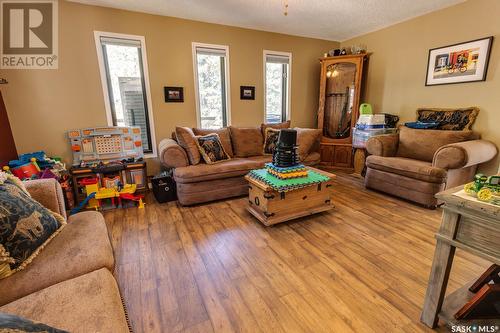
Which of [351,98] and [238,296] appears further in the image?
[351,98]

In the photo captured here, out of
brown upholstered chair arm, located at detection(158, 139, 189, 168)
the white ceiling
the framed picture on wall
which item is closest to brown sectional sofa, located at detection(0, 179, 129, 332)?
brown upholstered chair arm, located at detection(158, 139, 189, 168)

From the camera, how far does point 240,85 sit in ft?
12.7

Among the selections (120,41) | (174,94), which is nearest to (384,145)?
(174,94)

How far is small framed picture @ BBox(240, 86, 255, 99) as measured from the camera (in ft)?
12.8

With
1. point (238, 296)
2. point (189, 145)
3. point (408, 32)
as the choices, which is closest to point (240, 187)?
point (189, 145)

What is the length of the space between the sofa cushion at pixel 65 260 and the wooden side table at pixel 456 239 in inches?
64.6

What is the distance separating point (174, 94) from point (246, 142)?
50.9 inches

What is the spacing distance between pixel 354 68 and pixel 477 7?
1.54 m

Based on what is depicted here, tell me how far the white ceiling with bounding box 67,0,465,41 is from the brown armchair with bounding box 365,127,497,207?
5.36 ft

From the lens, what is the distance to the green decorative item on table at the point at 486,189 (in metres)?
0.98

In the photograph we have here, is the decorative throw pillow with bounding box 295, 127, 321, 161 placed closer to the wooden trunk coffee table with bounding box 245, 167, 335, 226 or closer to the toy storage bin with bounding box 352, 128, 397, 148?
the toy storage bin with bounding box 352, 128, 397, 148

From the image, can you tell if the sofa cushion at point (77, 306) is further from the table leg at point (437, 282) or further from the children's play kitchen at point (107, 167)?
the children's play kitchen at point (107, 167)

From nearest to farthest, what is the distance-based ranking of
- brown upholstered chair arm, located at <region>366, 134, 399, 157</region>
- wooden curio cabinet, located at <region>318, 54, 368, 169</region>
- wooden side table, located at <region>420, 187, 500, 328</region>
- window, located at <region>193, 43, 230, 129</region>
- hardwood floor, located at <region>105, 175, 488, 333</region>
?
wooden side table, located at <region>420, 187, 500, 328</region> < hardwood floor, located at <region>105, 175, 488, 333</region> < brown upholstered chair arm, located at <region>366, 134, 399, 157</region> < window, located at <region>193, 43, 230, 129</region> < wooden curio cabinet, located at <region>318, 54, 368, 169</region>

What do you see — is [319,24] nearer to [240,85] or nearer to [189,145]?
[240,85]
